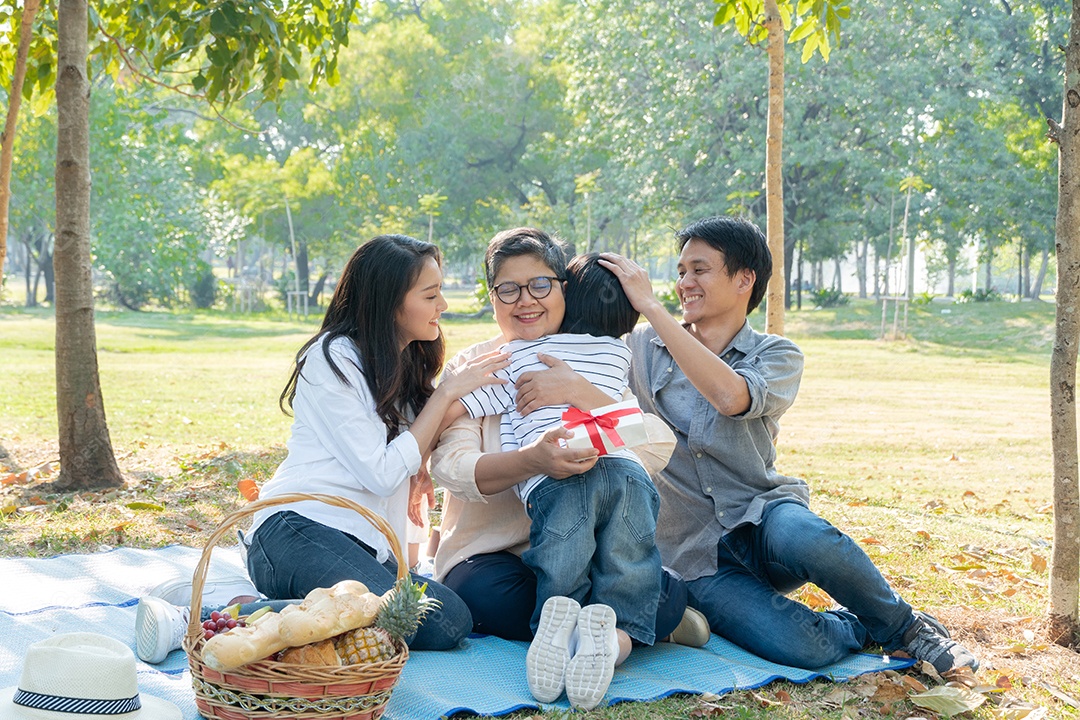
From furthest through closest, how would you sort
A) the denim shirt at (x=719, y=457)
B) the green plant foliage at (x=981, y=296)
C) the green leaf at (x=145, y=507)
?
the green plant foliage at (x=981, y=296) → the green leaf at (x=145, y=507) → the denim shirt at (x=719, y=457)

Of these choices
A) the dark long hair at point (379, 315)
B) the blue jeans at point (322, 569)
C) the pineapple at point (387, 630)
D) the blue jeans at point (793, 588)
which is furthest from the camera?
the dark long hair at point (379, 315)

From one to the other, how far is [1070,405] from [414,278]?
87.6 inches

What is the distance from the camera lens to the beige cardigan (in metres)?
3.21

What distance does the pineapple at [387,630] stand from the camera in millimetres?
2451

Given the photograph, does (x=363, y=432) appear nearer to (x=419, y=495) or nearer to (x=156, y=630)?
(x=419, y=495)

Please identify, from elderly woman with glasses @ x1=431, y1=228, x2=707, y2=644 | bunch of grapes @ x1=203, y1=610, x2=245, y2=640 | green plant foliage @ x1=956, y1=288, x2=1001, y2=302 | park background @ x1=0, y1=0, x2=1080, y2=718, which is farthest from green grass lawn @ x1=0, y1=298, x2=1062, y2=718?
green plant foliage @ x1=956, y1=288, x2=1001, y2=302

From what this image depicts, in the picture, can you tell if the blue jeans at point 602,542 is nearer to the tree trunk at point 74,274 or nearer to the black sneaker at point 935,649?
the black sneaker at point 935,649

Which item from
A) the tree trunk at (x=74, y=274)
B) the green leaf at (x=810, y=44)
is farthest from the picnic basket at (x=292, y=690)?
the tree trunk at (x=74, y=274)

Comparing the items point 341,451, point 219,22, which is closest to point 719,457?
point 341,451

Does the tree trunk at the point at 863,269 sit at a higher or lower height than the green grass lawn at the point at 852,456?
higher

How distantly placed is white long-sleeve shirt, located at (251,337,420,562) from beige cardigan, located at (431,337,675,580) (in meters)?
0.15

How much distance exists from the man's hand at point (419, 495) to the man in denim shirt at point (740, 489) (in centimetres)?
80

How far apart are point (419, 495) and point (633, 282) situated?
1.04 metres

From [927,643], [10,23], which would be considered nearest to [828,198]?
[10,23]
